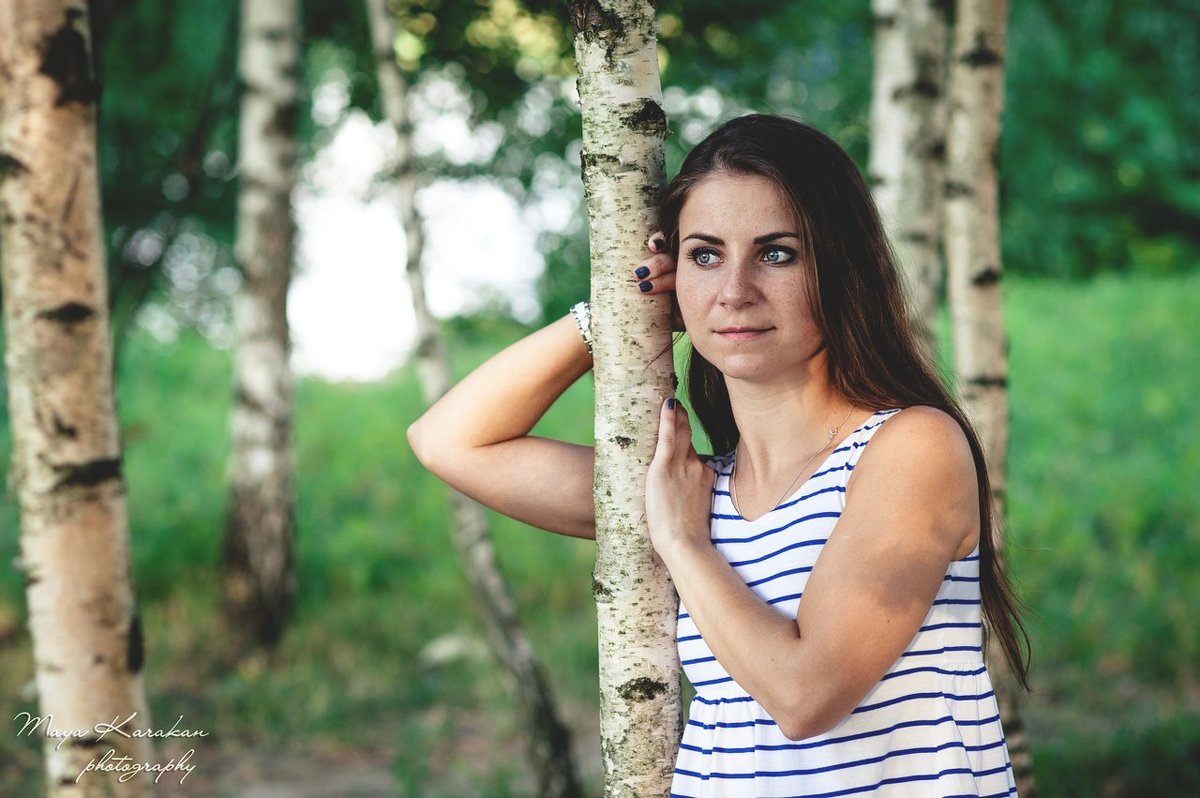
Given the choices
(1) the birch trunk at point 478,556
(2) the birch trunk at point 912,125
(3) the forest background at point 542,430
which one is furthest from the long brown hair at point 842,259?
(1) the birch trunk at point 478,556

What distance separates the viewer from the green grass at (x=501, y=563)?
18.1 ft

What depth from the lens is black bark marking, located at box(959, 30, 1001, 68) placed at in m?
3.37

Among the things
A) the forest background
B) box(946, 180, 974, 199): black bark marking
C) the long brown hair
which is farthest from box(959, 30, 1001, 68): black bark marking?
the long brown hair

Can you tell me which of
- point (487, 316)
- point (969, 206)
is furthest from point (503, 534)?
point (969, 206)

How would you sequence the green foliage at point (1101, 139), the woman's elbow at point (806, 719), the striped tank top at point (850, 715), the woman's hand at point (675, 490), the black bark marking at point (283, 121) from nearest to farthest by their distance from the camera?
1. the woman's elbow at point (806, 719)
2. the striped tank top at point (850, 715)
3. the woman's hand at point (675, 490)
4. the black bark marking at point (283, 121)
5. the green foliage at point (1101, 139)

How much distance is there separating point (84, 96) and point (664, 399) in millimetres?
1607

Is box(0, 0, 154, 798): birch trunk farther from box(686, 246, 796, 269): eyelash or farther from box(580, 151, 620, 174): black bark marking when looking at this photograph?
box(686, 246, 796, 269): eyelash

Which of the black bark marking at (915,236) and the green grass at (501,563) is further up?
the black bark marking at (915,236)

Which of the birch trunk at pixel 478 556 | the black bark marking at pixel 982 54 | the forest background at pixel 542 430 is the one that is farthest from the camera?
the forest background at pixel 542 430

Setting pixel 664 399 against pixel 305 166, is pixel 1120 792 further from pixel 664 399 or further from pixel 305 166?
pixel 305 166

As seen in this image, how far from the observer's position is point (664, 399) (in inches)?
80.7

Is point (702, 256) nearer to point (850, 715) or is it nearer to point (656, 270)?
point (656, 270)

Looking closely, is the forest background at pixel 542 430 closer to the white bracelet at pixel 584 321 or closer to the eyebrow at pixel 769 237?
the white bracelet at pixel 584 321

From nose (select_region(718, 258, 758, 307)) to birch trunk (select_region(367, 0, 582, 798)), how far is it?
314 cm
